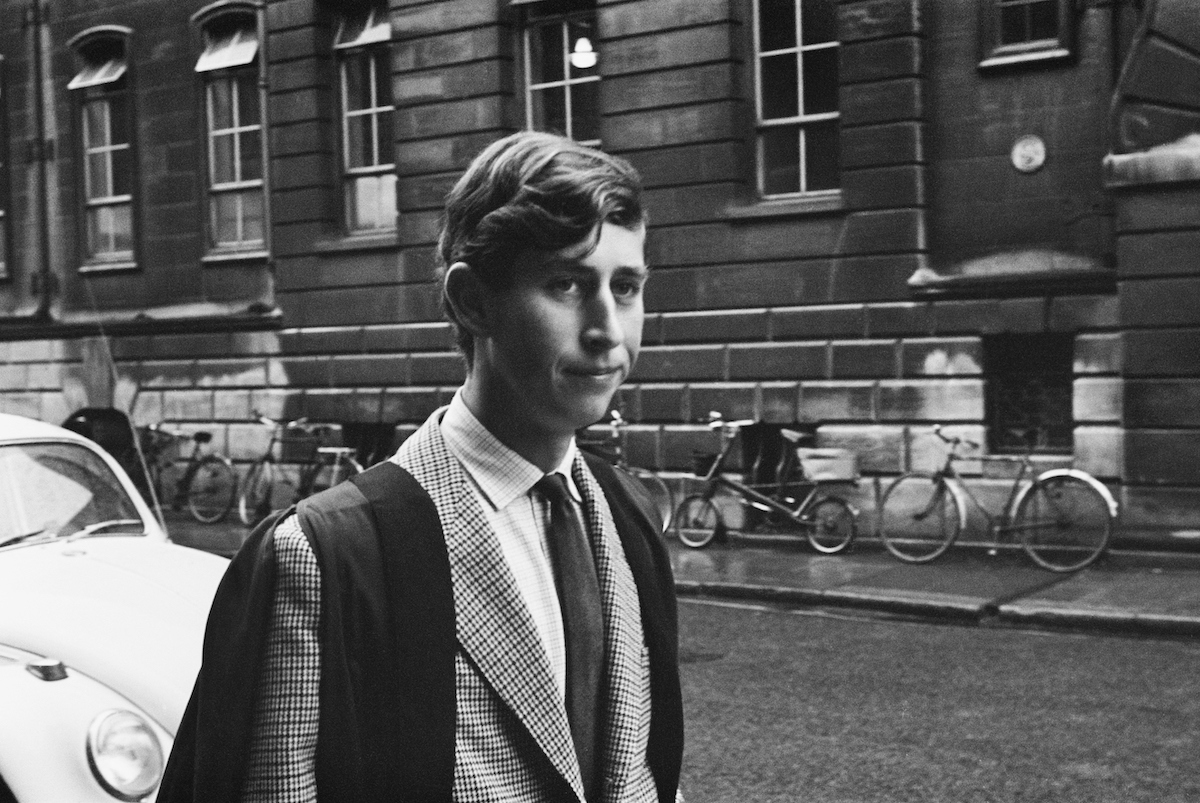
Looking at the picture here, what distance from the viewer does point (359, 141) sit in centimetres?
1983

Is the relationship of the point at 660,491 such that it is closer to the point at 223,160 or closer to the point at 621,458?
the point at 621,458

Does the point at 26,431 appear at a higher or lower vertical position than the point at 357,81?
lower

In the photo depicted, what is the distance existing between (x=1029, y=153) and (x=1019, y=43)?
93 centimetres

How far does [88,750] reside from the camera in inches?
169

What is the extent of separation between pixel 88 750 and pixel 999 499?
432 inches

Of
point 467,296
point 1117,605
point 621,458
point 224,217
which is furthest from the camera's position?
point 224,217

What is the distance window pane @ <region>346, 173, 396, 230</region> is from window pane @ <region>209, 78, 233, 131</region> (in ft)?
7.08

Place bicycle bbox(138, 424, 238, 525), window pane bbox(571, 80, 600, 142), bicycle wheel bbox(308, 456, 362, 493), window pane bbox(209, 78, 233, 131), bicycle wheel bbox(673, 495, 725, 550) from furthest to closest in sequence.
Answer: window pane bbox(209, 78, 233, 131)
bicycle bbox(138, 424, 238, 525)
bicycle wheel bbox(308, 456, 362, 493)
window pane bbox(571, 80, 600, 142)
bicycle wheel bbox(673, 495, 725, 550)

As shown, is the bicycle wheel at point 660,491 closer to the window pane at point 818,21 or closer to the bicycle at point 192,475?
the window pane at point 818,21

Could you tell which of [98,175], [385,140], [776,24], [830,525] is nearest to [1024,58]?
[776,24]

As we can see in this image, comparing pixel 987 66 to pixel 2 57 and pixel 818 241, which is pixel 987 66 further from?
pixel 2 57

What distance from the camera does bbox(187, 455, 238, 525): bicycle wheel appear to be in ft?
61.6

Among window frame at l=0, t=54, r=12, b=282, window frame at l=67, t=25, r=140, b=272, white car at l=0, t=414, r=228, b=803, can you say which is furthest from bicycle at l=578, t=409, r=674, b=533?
window frame at l=0, t=54, r=12, b=282

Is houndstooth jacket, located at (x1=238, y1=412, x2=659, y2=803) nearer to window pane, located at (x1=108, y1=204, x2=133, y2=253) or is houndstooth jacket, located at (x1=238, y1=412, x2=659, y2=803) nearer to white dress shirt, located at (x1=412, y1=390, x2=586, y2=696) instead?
white dress shirt, located at (x1=412, y1=390, x2=586, y2=696)
